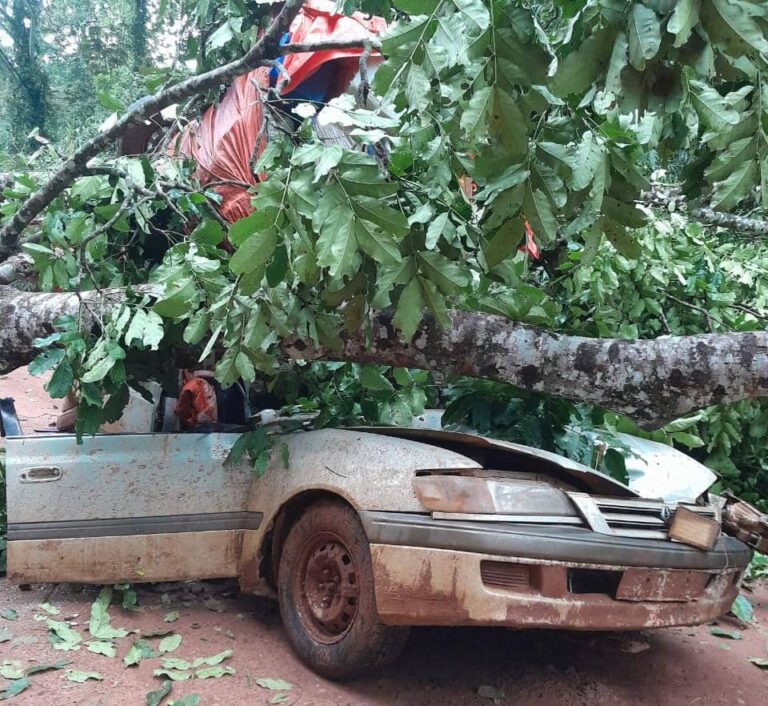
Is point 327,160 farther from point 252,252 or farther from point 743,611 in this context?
point 743,611

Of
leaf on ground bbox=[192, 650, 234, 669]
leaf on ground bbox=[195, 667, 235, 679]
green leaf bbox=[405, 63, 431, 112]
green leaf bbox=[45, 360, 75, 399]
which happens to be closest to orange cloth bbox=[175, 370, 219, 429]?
green leaf bbox=[45, 360, 75, 399]

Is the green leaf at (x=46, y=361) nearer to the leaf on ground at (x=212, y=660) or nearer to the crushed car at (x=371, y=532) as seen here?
the crushed car at (x=371, y=532)

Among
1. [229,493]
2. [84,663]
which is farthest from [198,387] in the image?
[84,663]

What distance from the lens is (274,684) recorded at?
3.10 m

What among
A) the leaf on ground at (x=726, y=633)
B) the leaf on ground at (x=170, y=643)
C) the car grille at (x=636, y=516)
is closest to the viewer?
the car grille at (x=636, y=516)

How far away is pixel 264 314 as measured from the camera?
3004mm

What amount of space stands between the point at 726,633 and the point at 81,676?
11.2ft

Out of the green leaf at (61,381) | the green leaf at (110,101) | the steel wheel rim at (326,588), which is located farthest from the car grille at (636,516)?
the green leaf at (110,101)

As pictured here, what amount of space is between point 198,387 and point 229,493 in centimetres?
85

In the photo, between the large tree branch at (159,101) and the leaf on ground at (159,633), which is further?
the leaf on ground at (159,633)

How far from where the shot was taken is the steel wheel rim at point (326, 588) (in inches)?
125

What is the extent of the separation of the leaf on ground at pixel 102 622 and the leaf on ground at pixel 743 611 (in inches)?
135

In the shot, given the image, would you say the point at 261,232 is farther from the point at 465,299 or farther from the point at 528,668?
the point at 528,668

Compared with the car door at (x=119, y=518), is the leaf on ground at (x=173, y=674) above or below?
below
